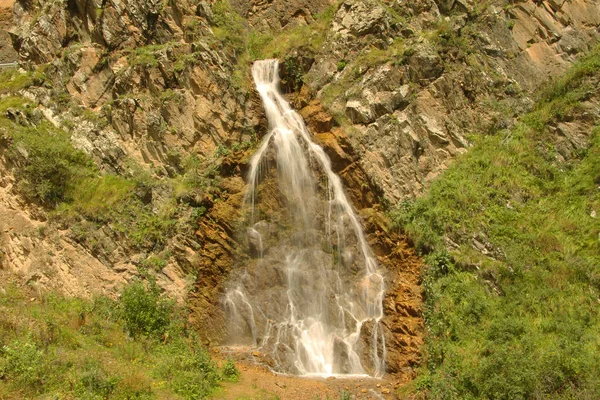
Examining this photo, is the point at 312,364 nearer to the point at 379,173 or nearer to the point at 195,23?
the point at 379,173

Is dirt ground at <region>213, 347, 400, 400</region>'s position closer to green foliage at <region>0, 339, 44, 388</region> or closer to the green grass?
the green grass

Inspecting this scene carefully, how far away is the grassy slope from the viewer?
12.2 metres

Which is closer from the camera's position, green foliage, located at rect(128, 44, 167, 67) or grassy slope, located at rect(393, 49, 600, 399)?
grassy slope, located at rect(393, 49, 600, 399)

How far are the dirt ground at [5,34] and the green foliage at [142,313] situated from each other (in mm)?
23813

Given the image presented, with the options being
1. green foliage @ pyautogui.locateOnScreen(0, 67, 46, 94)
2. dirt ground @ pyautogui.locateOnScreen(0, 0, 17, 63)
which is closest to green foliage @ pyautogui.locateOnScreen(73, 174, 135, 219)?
green foliage @ pyautogui.locateOnScreen(0, 67, 46, 94)

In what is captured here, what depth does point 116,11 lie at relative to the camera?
2147 centimetres

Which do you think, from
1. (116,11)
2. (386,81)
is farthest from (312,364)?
(116,11)

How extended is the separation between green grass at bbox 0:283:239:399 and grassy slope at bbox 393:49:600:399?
21.6 feet

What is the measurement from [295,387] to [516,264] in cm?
789

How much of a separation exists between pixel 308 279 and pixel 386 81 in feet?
31.0

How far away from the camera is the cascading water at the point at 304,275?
15.0 metres

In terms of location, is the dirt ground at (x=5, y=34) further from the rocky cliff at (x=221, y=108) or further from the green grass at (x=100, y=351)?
the green grass at (x=100, y=351)

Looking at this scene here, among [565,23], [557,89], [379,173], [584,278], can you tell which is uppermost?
[565,23]

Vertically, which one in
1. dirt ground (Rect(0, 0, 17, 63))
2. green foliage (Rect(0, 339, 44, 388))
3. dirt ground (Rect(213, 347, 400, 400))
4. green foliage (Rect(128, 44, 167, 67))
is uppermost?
dirt ground (Rect(0, 0, 17, 63))
